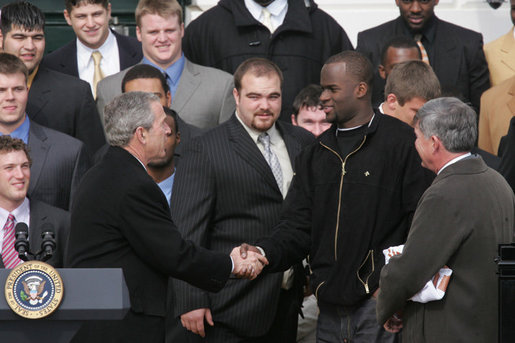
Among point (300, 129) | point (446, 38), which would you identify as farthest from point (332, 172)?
point (446, 38)

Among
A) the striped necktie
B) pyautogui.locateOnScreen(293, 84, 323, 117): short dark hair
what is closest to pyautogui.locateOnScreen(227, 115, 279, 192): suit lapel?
pyautogui.locateOnScreen(293, 84, 323, 117): short dark hair

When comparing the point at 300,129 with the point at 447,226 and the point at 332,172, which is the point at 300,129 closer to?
the point at 332,172

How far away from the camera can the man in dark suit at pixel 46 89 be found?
8062 millimetres

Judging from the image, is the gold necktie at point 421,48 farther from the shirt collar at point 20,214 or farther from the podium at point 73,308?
the podium at point 73,308

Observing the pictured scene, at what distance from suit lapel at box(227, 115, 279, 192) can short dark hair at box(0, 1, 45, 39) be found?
1.87m

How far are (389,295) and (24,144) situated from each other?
106 inches

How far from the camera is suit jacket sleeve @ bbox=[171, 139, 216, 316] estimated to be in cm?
688

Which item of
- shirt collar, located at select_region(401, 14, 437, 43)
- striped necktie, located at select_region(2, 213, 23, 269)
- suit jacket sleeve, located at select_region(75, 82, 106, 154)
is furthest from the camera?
shirt collar, located at select_region(401, 14, 437, 43)

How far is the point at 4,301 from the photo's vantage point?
523cm

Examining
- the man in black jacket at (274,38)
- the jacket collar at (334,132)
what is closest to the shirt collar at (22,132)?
the man in black jacket at (274,38)

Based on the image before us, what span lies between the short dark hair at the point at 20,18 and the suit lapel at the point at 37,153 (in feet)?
3.26

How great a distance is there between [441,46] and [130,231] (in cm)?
391

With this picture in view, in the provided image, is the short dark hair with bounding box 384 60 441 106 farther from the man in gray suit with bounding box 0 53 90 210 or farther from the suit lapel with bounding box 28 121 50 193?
the suit lapel with bounding box 28 121 50 193

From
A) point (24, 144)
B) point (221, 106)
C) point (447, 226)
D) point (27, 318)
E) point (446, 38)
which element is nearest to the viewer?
point (27, 318)
